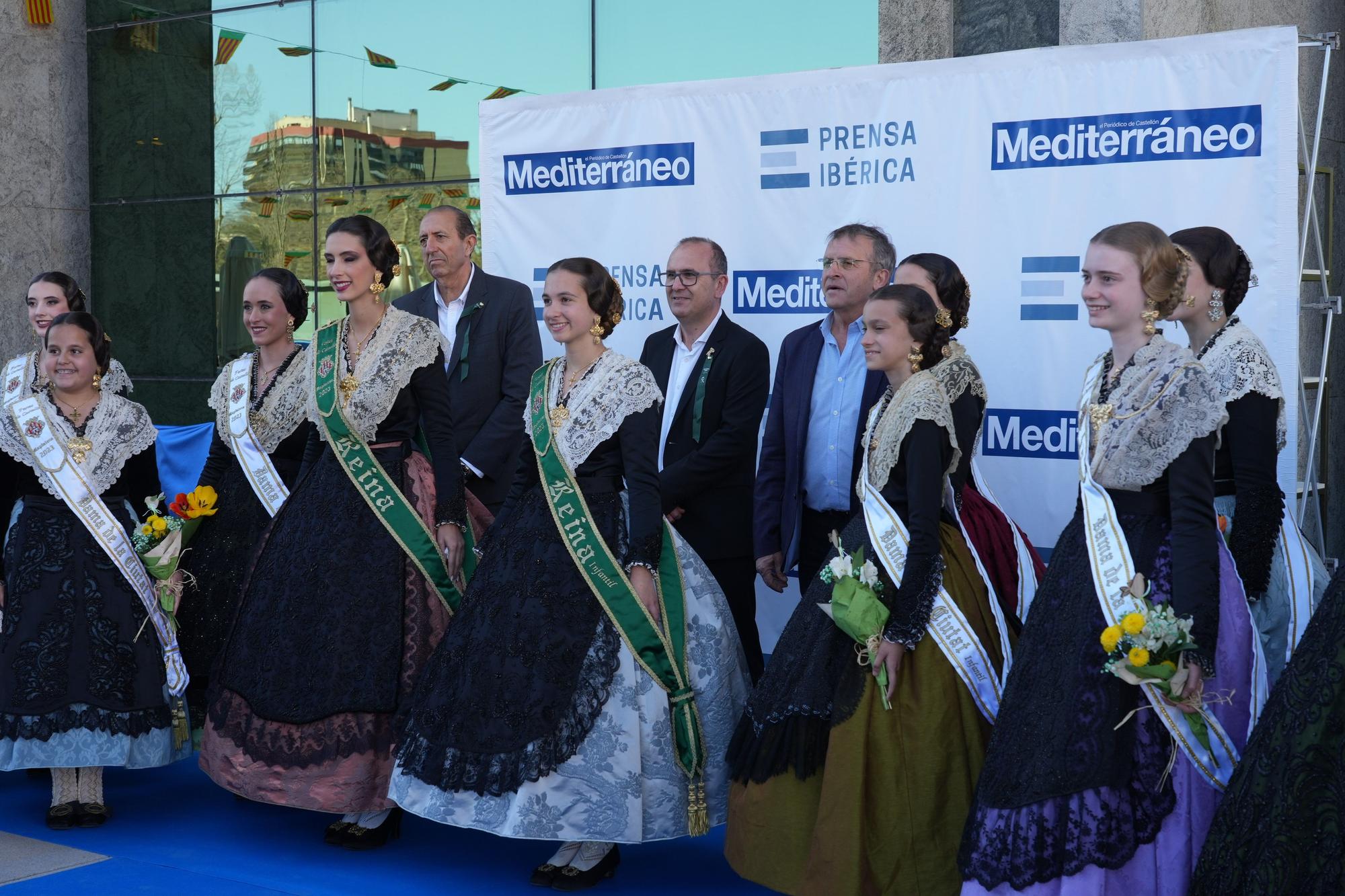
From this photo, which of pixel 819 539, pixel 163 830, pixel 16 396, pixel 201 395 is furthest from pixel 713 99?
pixel 201 395

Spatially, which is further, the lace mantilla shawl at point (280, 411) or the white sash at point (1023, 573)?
the lace mantilla shawl at point (280, 411)

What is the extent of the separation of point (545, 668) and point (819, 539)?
1.01 m

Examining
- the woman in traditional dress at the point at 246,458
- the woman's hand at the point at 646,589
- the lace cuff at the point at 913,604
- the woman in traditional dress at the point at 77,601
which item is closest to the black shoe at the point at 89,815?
the woman in traditional dress at the point at 77,601

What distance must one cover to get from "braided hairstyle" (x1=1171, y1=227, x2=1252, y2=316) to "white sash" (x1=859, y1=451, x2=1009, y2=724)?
3.16ft

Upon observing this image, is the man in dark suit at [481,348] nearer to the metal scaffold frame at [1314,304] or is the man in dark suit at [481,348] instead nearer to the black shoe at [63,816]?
the black shoe at [63,816]

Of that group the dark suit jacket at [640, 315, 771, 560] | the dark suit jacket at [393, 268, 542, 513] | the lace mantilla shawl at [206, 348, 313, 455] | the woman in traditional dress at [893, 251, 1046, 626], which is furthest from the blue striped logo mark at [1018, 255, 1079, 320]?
the lace mantilla shawl at [206, 348, 313, 455]

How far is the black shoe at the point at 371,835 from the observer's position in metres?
3.91

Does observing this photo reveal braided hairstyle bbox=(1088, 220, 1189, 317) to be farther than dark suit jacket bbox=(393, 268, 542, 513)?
No

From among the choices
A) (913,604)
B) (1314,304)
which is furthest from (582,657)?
(1314,304)

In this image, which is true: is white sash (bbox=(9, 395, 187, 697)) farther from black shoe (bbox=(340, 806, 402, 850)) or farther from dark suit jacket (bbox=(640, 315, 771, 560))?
dark suit jacket (bbox=(640, 315, 771, 560))

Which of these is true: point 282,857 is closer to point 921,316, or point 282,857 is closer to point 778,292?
point 921,316

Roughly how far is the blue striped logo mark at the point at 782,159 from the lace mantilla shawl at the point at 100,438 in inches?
83.4

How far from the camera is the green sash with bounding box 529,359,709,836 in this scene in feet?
11.6

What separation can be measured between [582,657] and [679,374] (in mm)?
1262
